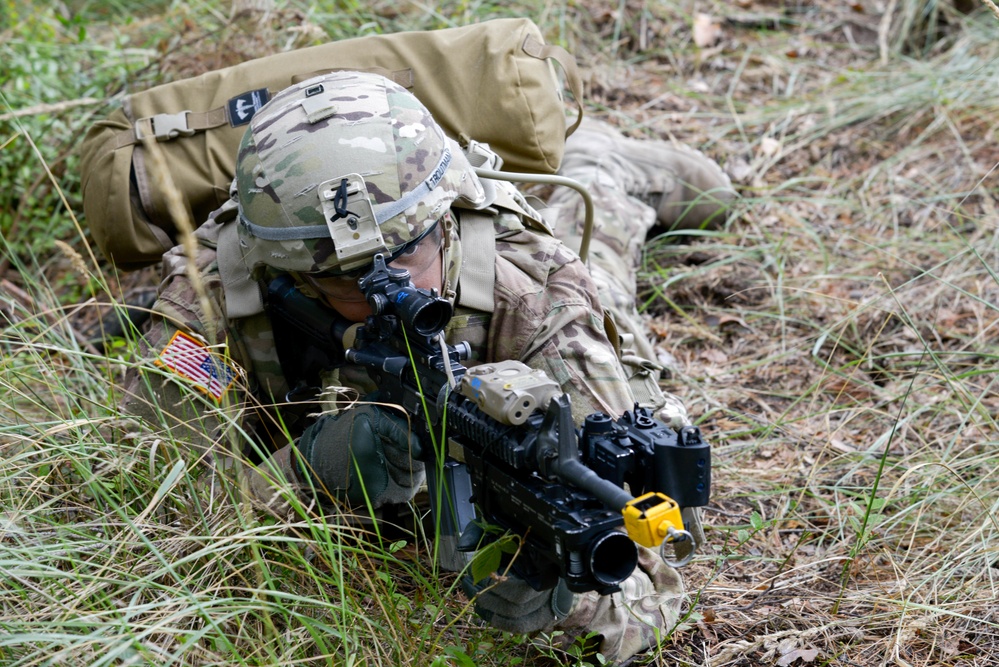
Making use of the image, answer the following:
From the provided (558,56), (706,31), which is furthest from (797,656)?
(706,31)

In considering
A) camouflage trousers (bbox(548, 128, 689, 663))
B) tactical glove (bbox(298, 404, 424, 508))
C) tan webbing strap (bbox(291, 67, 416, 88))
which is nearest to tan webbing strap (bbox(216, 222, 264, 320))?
tactical glove (bbox(298, 404, 424, 508))

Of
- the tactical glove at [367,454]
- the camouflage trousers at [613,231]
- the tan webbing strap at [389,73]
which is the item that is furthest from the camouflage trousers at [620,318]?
the tan webbing strap at [389,73]

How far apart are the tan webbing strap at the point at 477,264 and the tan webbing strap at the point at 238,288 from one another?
653 mm

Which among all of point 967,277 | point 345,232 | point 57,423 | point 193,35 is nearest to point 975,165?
point 967,277

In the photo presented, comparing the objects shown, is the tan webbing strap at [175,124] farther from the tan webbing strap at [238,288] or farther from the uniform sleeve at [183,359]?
the tan webbing strap at [238,288]

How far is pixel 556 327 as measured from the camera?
2.92 m

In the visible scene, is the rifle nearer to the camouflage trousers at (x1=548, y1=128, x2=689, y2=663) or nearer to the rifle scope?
the rifle scope

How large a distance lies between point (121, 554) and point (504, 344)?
1.23m

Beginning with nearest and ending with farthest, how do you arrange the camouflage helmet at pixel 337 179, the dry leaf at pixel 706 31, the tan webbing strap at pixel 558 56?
the camouflage helmet at pixel 337 179
the tan webbing strap at pixel 558 56
the dry leaf at pixel 706 31

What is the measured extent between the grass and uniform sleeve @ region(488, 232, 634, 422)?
592 millimetres

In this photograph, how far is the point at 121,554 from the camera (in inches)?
91.8

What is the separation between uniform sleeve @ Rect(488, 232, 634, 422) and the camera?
9.20 ft

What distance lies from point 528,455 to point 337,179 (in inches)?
41.2

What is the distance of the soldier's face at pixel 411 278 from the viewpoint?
272cm
